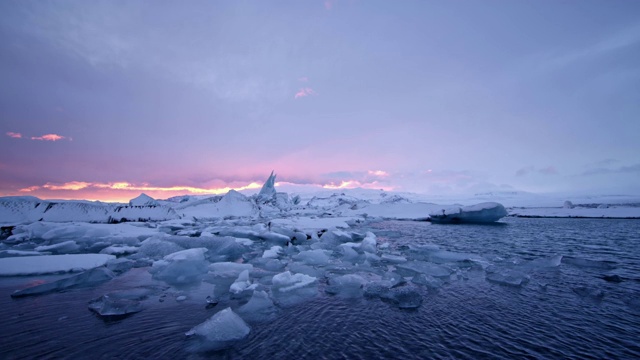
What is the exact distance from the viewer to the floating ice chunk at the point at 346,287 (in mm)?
5039

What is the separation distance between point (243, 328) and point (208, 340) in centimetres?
43

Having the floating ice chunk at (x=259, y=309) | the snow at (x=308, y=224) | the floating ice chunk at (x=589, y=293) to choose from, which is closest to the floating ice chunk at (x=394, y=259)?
the floating ice chunk at (x=589, y=293)

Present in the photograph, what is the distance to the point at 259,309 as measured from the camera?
4156 mm

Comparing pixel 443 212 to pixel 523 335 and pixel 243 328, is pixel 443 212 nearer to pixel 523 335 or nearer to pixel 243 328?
pixel 523 335

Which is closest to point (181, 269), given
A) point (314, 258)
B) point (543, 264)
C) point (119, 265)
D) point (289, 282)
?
point (119, 265)

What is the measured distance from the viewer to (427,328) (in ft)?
11.5

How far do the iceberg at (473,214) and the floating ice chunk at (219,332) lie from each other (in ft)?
84.2

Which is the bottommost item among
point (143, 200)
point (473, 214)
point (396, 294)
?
point (396, 294)

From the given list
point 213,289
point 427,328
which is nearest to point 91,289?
point 213,289

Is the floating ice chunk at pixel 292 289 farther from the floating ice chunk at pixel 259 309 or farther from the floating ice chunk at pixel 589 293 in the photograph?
the floating ice chunk at pixel 589 293

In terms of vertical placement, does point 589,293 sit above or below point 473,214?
below

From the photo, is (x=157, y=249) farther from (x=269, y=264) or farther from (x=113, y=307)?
(x=113, y=307)

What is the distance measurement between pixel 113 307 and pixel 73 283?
87.6 inches

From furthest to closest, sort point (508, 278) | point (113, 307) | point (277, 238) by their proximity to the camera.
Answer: point (277, 238) → point (508, 278) → point (113, 307)
